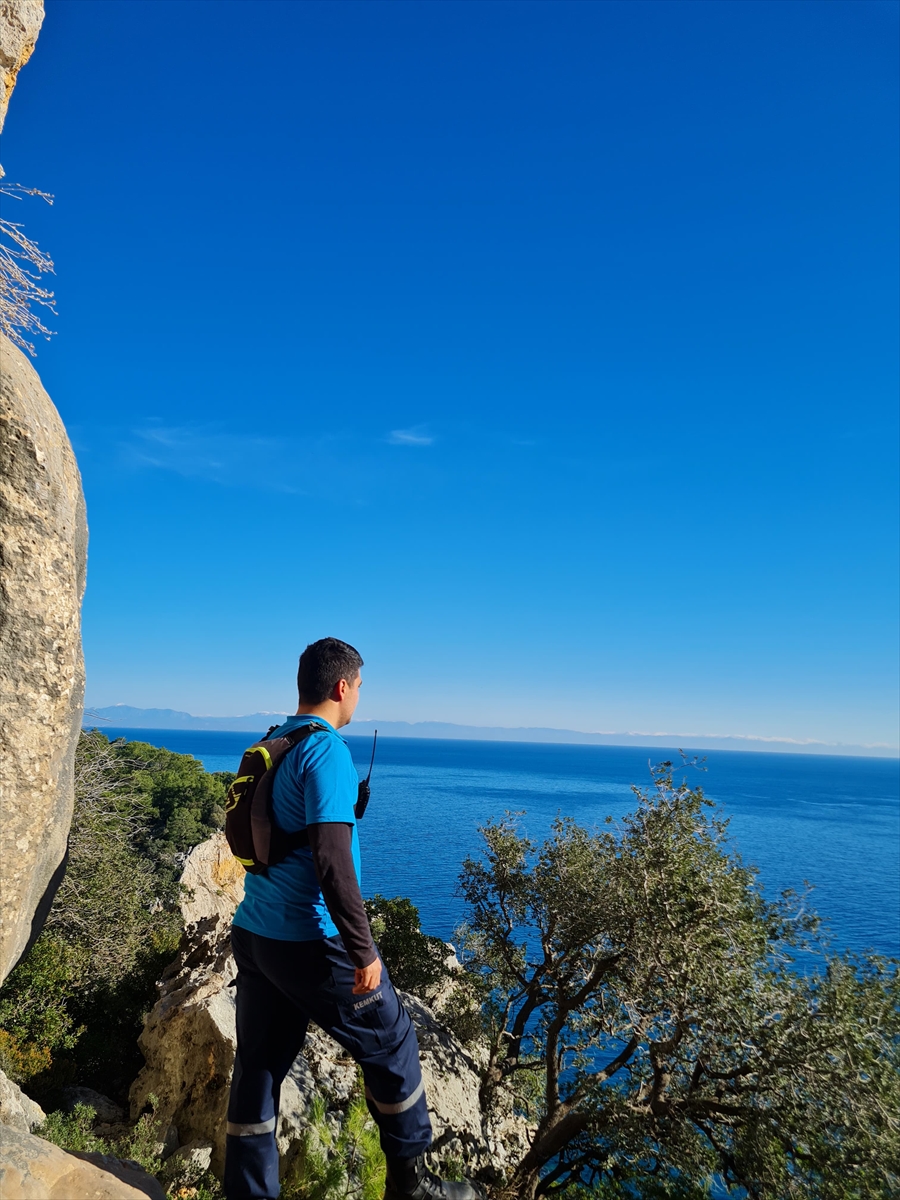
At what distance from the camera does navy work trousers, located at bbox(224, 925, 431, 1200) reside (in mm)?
3955

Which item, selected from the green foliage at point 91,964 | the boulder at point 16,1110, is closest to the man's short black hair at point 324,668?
the boulder at point 16,1110

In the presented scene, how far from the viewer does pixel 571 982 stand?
15.0 meters

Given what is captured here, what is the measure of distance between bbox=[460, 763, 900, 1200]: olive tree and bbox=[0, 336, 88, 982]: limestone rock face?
32.8 ft

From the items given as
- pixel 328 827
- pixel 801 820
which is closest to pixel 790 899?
pixel 328 827

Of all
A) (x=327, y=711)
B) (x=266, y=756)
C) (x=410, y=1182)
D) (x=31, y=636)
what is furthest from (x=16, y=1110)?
(x=327, y=711)

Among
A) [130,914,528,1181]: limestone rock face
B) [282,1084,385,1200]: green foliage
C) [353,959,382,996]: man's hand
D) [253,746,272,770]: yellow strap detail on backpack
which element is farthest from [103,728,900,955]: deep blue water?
[253,746,272,770]: yellow strap detail on backpack

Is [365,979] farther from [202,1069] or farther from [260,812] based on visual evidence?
[202,1069]

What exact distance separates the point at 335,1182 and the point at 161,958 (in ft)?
A: 45.0

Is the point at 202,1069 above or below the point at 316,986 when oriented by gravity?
below

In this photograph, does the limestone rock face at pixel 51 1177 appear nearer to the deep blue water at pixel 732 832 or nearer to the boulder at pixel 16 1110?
the boulder at pixel 16 1110

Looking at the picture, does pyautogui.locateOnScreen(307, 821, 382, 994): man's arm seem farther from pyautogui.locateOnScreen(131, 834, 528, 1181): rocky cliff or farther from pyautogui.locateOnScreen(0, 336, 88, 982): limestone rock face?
pyautogui.locateOnScreen(131, 834, 528, 1181): rocky cliff

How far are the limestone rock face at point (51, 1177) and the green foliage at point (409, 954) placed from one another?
1539 centimetres

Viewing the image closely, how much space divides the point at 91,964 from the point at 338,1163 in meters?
13.3

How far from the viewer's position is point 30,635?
15.2ft
